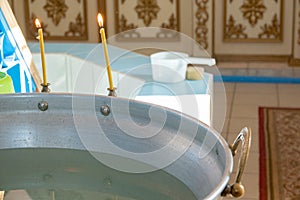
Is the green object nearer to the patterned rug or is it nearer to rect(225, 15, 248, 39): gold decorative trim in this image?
the patterned rug

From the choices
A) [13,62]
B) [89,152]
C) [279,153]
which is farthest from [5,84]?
[279,153]

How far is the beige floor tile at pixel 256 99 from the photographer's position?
13.7ft

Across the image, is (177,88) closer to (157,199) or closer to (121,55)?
(121,55)

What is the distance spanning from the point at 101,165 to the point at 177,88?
1.28m

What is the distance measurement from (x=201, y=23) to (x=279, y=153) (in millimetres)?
1689

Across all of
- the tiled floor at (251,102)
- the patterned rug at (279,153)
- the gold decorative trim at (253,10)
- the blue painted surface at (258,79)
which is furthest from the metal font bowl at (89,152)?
the gold decorative trim at (253,10)

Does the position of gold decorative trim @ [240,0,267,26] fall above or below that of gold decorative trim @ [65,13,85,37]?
above

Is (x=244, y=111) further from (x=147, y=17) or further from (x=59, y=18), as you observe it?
(x=59, y=18)

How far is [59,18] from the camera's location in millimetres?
4887

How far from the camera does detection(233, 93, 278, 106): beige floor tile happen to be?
4.18 m

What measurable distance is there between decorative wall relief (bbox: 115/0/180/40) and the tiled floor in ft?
2.09

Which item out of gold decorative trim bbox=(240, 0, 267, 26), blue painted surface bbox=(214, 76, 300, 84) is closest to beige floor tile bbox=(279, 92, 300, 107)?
blue painted surface bbox=(214, 76, 300, 84)

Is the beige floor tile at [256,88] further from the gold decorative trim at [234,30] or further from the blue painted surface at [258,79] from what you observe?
the gold decorative trim at [234,30]

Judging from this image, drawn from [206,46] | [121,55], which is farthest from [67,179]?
[206,46]
